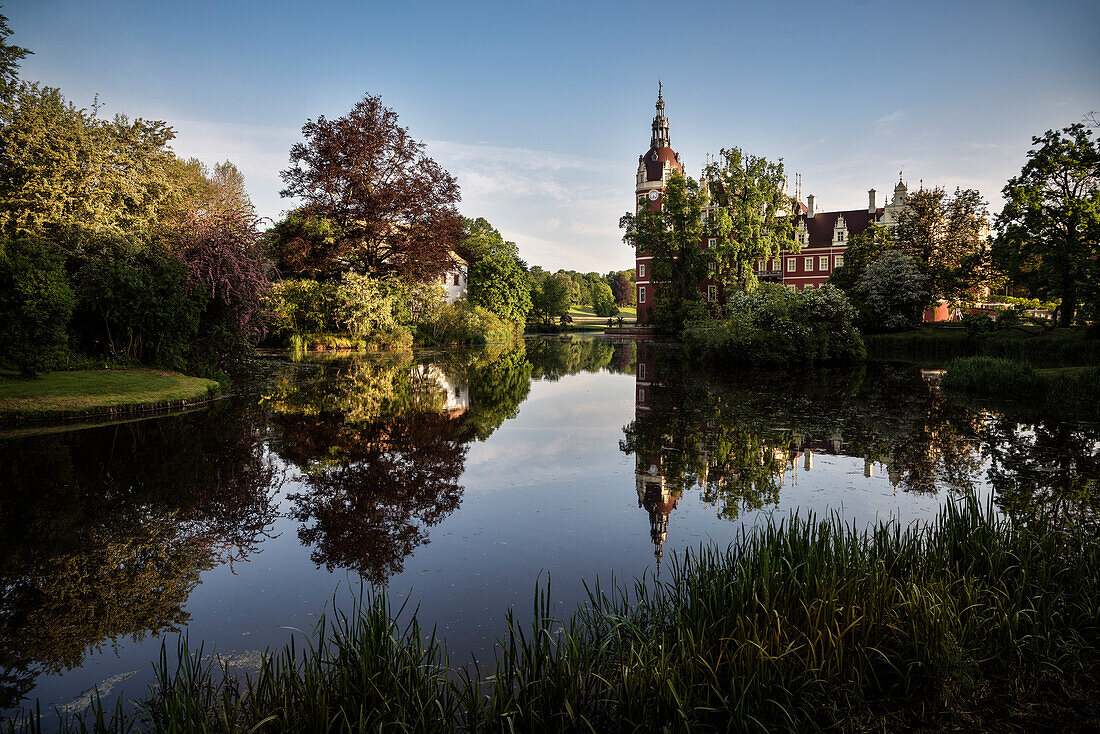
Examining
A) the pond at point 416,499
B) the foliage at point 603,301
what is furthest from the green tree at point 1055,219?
the foliage at point 603,301

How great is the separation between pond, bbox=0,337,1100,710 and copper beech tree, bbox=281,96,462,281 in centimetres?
2047

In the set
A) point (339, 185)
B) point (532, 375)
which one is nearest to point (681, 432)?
point (532, 375)

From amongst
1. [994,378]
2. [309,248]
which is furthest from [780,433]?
[309,248]

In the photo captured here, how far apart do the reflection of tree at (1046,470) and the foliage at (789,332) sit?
476 inches

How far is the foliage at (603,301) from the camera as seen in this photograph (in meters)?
114

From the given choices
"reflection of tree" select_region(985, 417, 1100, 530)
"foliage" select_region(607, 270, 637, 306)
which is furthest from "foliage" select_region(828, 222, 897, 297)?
"foliage" select_region(607, 270, 637, 306)

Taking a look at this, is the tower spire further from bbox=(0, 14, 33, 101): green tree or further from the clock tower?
bbox=(0, 14, 33, 101): green tree

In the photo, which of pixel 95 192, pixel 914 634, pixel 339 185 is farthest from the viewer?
pixel 339 185

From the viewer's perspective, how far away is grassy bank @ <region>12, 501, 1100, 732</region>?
2.72m

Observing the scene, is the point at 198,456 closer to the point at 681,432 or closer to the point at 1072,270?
the point at 681,432

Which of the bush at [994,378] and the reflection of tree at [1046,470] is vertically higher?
the bush at [994,378]

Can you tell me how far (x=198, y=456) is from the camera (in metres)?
8.72

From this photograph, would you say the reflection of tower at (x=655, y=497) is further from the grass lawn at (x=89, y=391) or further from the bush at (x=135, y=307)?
the bush at (x=135, y=307)

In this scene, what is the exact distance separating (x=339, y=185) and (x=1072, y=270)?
34.5 meters
